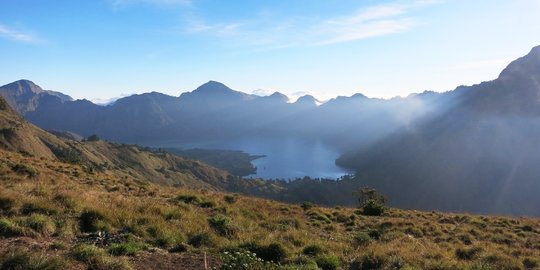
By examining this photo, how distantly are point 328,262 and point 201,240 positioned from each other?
11.2 ft

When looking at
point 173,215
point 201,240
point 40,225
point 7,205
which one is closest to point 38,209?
point 7,205

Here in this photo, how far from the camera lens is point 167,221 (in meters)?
12.7

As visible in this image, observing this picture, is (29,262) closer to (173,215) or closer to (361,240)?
(173,215)

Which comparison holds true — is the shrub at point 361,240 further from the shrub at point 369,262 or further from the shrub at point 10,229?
the shrub at point 10,229

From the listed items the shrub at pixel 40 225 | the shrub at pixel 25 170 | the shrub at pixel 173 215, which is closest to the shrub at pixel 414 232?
the shrub at pixel 173 215

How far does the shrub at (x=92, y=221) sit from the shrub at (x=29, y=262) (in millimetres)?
3591

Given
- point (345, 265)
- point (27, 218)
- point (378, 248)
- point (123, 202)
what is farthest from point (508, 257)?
point (27, 218)

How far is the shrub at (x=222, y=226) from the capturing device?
42.3 ft

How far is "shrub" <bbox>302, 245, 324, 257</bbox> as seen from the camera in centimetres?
1080

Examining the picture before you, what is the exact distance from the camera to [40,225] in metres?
10.0

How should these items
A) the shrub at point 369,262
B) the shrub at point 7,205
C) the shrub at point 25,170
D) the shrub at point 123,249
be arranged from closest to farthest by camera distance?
the shrub at point 123,249 < the shrub at point 369,262 < the shrub at point 7,205 < the shrub at point 25,170

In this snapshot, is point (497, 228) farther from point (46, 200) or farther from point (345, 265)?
point (46, 200)

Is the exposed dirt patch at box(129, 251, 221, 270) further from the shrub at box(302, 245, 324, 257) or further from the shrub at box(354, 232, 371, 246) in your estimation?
the shrub at box(354, 232, 371, 246)

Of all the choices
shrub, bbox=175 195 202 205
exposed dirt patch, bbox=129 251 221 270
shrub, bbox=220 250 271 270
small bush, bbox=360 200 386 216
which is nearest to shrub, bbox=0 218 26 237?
exposed dirt patch, bbox=129 251 221 270
